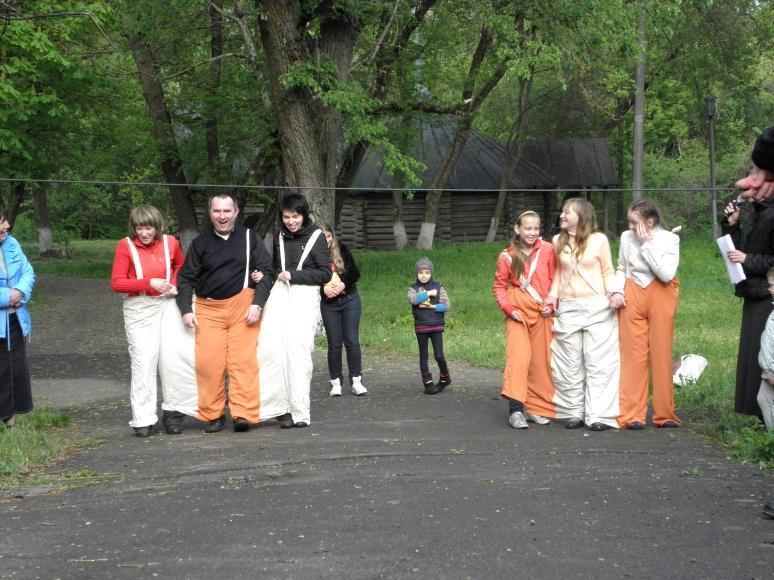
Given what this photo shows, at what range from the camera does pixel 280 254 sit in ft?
30.9

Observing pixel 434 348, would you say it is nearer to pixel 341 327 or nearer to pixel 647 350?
pixel 341 327

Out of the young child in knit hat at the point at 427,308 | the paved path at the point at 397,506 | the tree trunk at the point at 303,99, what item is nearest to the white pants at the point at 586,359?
the paved path at the point at 397,506

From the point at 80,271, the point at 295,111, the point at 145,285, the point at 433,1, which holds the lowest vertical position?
the point at 80,271

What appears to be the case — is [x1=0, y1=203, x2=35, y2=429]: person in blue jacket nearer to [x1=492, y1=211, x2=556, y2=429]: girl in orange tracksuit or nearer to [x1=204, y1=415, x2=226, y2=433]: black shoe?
[x1=204, y1=415, x2=226, y2=433]: black shoe

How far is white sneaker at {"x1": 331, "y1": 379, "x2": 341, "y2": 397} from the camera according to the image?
1091 cm

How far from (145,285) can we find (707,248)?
22661 millimetres

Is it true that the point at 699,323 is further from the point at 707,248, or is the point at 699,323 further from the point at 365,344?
the point at 707,248

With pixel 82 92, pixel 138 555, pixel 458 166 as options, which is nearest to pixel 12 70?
pixel 82 92

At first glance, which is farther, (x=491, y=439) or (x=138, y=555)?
(x=491, y=439)

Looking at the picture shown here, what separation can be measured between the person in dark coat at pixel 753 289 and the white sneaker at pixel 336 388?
4.14 metres

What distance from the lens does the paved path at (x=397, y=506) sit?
4.94 metres

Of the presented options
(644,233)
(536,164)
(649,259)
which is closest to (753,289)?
(649,259)

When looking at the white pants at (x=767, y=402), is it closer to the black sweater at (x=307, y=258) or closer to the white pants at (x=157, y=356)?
the black sweater at (x=307, y=258)

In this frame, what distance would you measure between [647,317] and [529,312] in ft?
3.20
